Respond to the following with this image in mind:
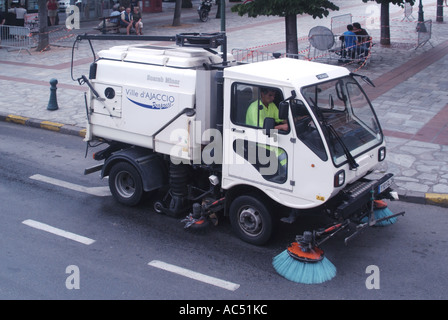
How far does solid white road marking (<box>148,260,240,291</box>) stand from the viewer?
619 centimetres

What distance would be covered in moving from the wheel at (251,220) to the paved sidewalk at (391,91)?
114 inches

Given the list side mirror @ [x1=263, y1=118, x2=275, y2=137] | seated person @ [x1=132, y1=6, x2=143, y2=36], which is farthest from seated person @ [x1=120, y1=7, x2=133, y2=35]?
side mirror @ [x1=263, y1=118, x2=275, y2=137]

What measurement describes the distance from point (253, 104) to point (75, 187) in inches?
154

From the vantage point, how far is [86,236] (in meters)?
7.45

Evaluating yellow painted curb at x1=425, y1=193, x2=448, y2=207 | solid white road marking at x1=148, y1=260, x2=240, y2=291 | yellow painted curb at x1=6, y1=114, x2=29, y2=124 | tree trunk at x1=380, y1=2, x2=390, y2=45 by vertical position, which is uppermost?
tree trunk at x1=380, y1=2, x2=390, y2=45

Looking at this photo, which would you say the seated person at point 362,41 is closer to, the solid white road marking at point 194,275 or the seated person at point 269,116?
the seated person at point 269,116

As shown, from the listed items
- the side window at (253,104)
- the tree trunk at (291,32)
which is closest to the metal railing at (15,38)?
the tree trunk at (291,32)

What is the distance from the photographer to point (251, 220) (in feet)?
23.2

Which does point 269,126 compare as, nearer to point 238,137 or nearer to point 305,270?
point 238,137

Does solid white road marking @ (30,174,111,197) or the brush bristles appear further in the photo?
solid white road marking @ (30,174,111,197)

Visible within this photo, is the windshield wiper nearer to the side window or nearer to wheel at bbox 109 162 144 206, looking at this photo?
the side window

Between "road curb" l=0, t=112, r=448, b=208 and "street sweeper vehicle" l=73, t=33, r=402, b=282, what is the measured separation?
1207mm

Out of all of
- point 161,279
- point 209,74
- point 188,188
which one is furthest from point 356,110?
point 161,279

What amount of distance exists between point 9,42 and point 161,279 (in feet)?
59.2
